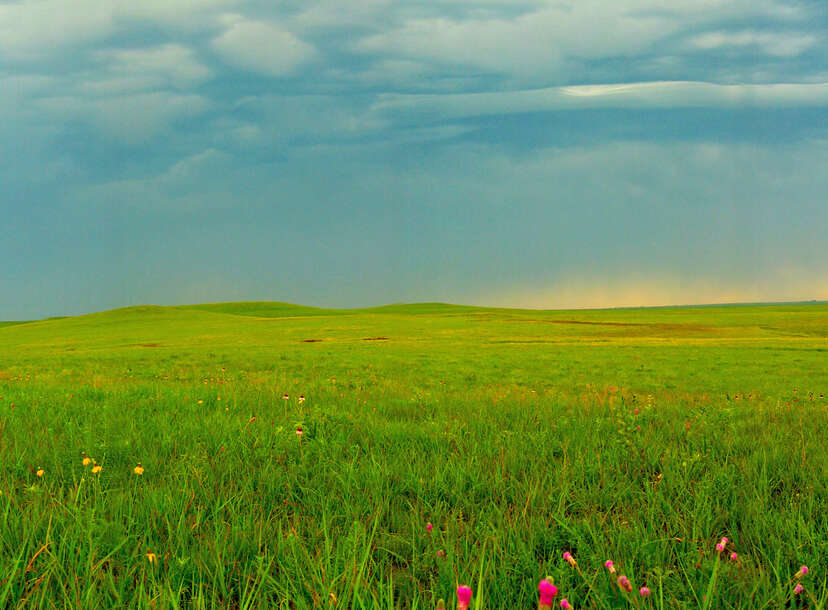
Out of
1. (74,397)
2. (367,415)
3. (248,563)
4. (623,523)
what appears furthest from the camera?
(74,397)

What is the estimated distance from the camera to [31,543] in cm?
267

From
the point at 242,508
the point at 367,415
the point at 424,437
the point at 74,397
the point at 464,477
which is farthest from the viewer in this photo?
the point at 74,397

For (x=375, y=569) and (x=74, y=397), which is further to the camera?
(x=74, y=397)

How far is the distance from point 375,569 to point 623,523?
63.5 inches

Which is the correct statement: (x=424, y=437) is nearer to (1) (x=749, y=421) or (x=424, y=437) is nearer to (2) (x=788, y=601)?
(2) (x=788, y=601)

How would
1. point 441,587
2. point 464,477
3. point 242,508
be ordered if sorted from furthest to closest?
point 464,477 < point 242,508 < point 441,587

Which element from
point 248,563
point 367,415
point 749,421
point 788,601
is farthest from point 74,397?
point 749,421

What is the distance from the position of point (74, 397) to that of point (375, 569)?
26.7 ft

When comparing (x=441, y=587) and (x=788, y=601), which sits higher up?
(x=441, y=587)

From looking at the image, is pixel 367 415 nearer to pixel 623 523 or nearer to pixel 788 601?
pixel 623 523

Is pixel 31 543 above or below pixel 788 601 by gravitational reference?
above

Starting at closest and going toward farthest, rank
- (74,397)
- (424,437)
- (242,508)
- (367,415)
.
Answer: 1. (242,508)
2. (424,437)
3. (367,415)
4. (74,397)

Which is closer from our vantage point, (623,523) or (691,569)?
(691,569)

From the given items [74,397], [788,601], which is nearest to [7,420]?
[74,397]
